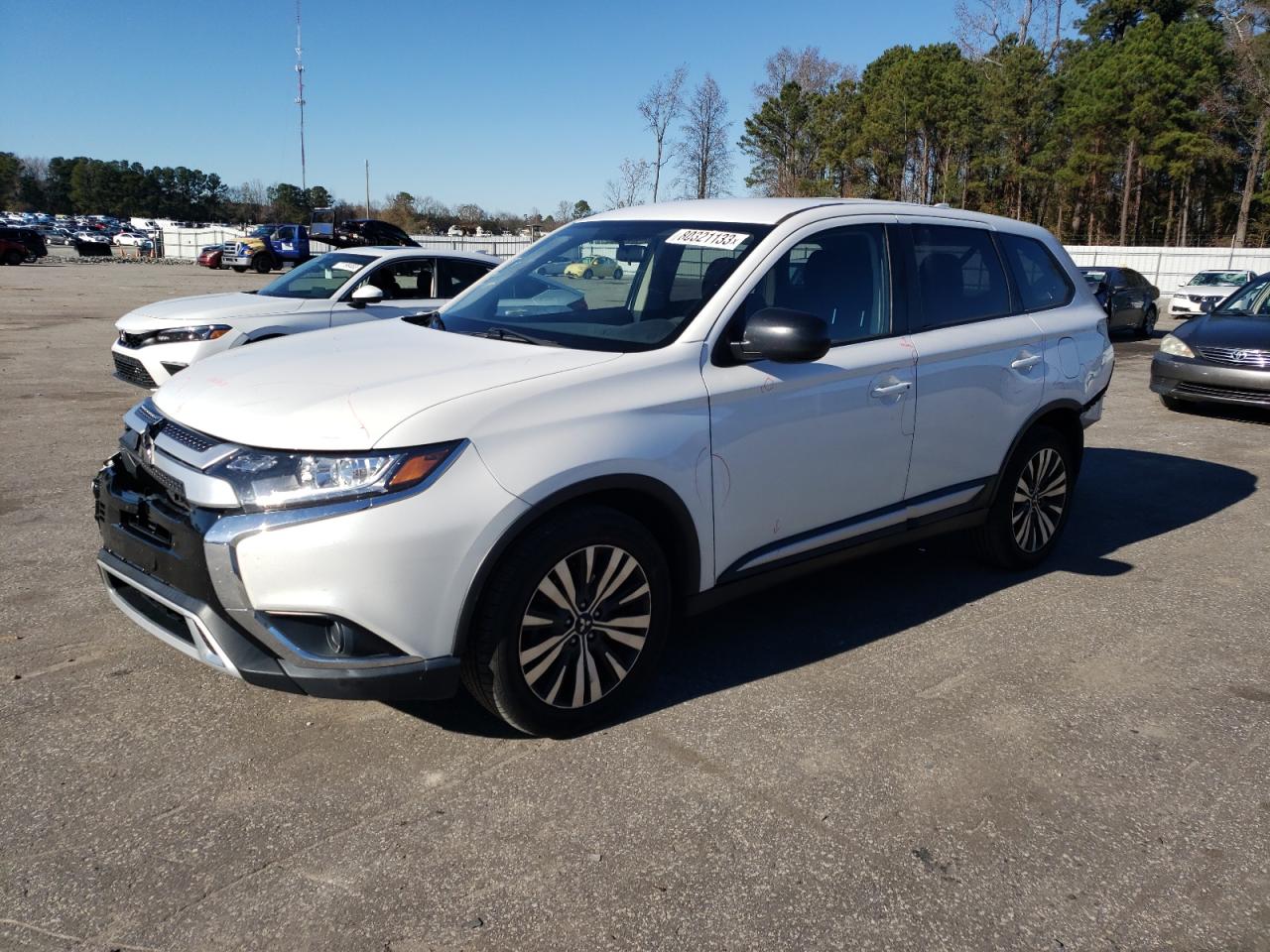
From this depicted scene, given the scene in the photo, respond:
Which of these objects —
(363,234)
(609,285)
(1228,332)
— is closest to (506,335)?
(609,285)

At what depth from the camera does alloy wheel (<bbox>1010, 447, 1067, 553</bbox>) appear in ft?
17.2

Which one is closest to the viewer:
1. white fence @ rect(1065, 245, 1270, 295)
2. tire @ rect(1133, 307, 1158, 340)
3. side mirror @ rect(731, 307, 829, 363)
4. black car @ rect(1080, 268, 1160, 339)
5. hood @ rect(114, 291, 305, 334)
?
side mirror @ rect(731, 307, 829, 363)

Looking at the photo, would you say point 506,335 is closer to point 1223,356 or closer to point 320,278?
point 320,278

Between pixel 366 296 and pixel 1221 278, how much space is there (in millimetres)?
25289

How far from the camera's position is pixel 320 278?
994cm

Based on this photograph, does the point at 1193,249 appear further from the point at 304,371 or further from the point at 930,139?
the point at 304,371

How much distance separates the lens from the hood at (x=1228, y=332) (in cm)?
1006

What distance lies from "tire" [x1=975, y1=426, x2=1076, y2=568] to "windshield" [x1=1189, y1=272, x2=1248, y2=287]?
24275 millimetres

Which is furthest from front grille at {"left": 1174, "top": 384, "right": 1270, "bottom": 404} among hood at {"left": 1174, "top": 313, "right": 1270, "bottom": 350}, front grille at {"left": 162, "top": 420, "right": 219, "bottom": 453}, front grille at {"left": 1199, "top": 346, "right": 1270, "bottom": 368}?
front grille at {"left": 162, "top": 420, "right": 219, "bottom": 453}

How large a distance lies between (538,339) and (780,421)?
0.98 m

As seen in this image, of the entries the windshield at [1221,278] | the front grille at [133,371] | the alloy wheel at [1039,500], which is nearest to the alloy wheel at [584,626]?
the alloy wheel at [1039,500]

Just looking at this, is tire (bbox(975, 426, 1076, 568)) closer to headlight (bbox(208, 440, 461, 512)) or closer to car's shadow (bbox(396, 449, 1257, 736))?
car's shadow (bbox(396, 449, 1257, 736))

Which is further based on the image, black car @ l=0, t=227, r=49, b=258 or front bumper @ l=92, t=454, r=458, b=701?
black car @ l=0, t=227, r=49, b=258

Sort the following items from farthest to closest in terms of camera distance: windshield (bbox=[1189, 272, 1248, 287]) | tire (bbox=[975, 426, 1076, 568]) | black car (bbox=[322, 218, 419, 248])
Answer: black car (bbox=[322, 218, 419, 248]) < windshield (bbox=[1189, 272, 1248, 287]) < tire (bbox=[975, 426, 1076, 568])
